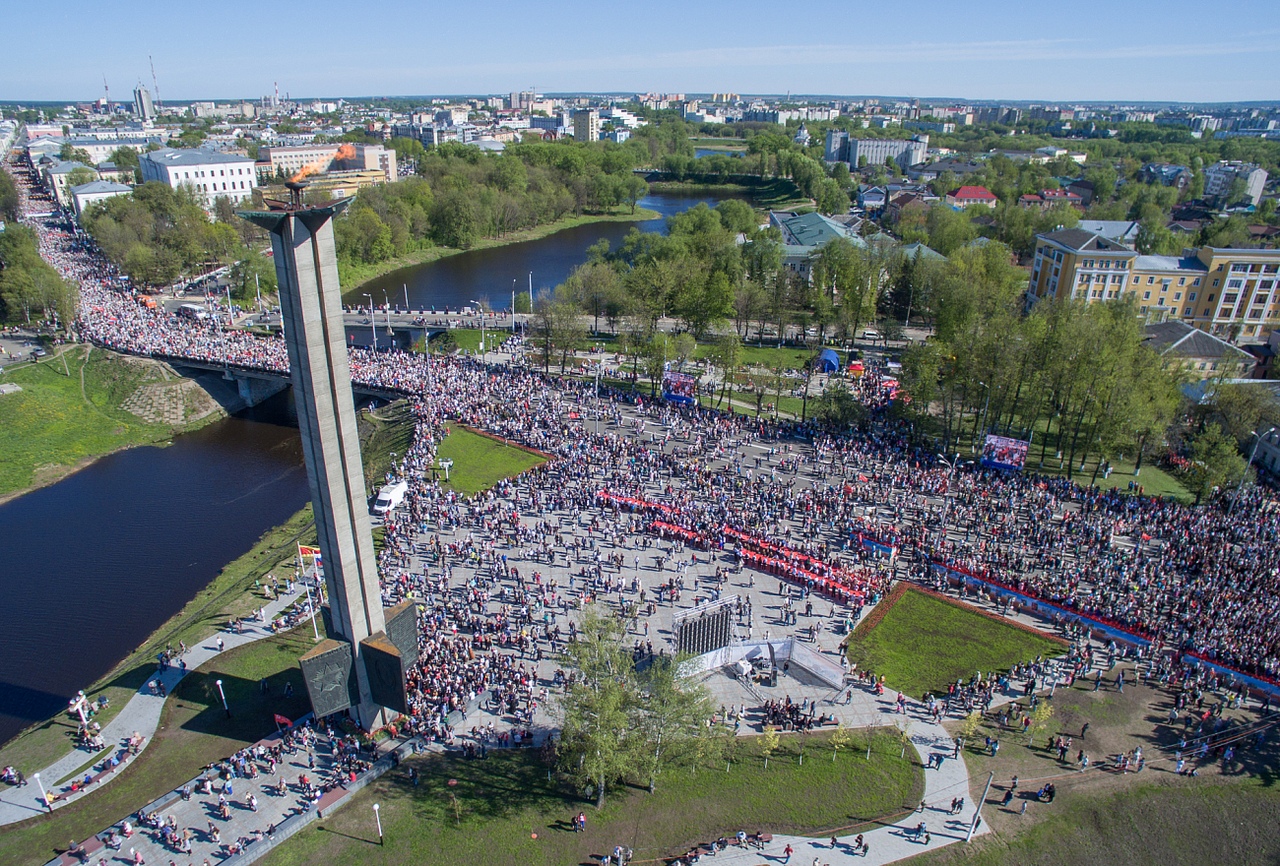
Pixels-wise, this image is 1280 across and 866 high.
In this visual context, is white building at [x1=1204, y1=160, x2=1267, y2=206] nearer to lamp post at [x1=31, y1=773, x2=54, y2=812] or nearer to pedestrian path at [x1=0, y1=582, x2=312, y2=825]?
pedestrian path at [x1=0, y1=582, x2=312, y2=825]

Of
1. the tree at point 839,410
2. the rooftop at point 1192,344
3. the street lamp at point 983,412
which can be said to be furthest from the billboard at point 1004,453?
the rooftop at point 1192,344

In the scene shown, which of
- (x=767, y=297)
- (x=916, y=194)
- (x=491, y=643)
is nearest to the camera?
(x=491, y=643)

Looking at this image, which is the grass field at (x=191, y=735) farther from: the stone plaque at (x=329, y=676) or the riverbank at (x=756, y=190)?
the riverbank at (x=756, y=190)

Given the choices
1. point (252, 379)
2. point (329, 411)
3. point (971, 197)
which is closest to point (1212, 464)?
point (329, 411)

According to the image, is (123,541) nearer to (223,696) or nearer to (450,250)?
(223,696)

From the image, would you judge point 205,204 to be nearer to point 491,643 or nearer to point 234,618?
point 234,618

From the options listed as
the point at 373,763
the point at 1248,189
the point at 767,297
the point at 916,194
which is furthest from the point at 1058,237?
the point at 1248,189
